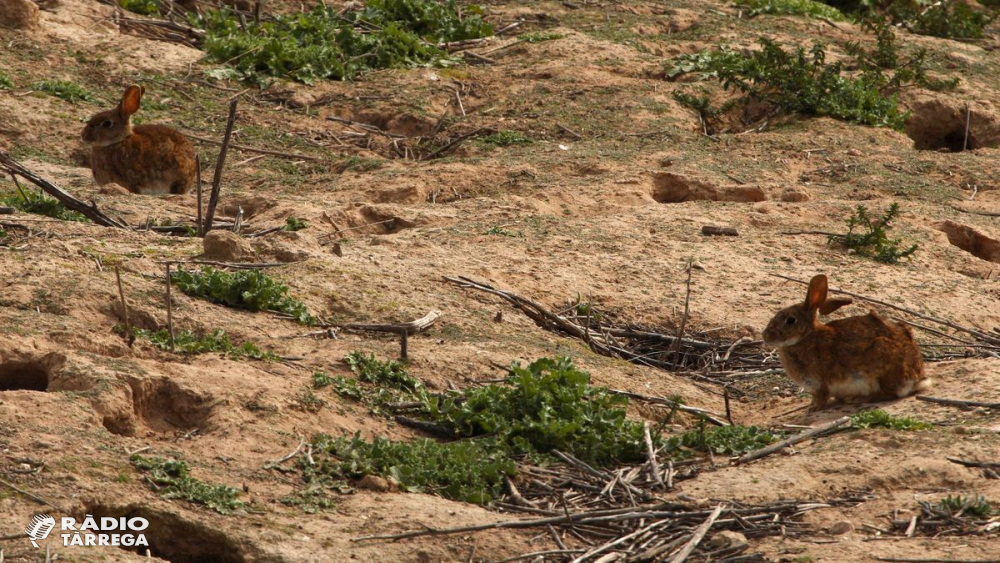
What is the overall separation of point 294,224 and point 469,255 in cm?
141

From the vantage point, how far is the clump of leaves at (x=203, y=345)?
22.8ft

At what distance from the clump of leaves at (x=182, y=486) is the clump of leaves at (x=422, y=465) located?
588 mm

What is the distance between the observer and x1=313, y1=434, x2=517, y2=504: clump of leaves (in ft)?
19.9

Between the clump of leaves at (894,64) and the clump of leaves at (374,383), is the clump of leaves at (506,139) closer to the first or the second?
the clump of leaves at (894,64)

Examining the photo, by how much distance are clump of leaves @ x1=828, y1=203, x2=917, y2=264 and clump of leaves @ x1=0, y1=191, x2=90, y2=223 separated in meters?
5.61

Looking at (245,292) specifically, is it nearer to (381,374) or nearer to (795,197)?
(381,374)

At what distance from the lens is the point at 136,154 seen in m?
11.2

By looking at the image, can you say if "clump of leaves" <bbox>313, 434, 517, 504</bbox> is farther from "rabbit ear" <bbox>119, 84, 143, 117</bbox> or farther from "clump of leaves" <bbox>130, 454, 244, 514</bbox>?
"rabbit ear" <bbox>119, 84, 143, 117</bbox>

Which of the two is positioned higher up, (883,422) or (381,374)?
(883,422)

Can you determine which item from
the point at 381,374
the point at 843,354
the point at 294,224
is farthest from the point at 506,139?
the point at 381,374

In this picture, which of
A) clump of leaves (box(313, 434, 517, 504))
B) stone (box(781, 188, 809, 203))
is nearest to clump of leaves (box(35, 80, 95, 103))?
stone (box(781, 188, 809, 203))

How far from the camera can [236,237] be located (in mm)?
8492

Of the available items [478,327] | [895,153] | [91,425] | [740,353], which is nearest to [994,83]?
[895,153]

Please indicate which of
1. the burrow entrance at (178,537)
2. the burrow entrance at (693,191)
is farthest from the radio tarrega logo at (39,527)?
the burrow entrance at (693,191)
